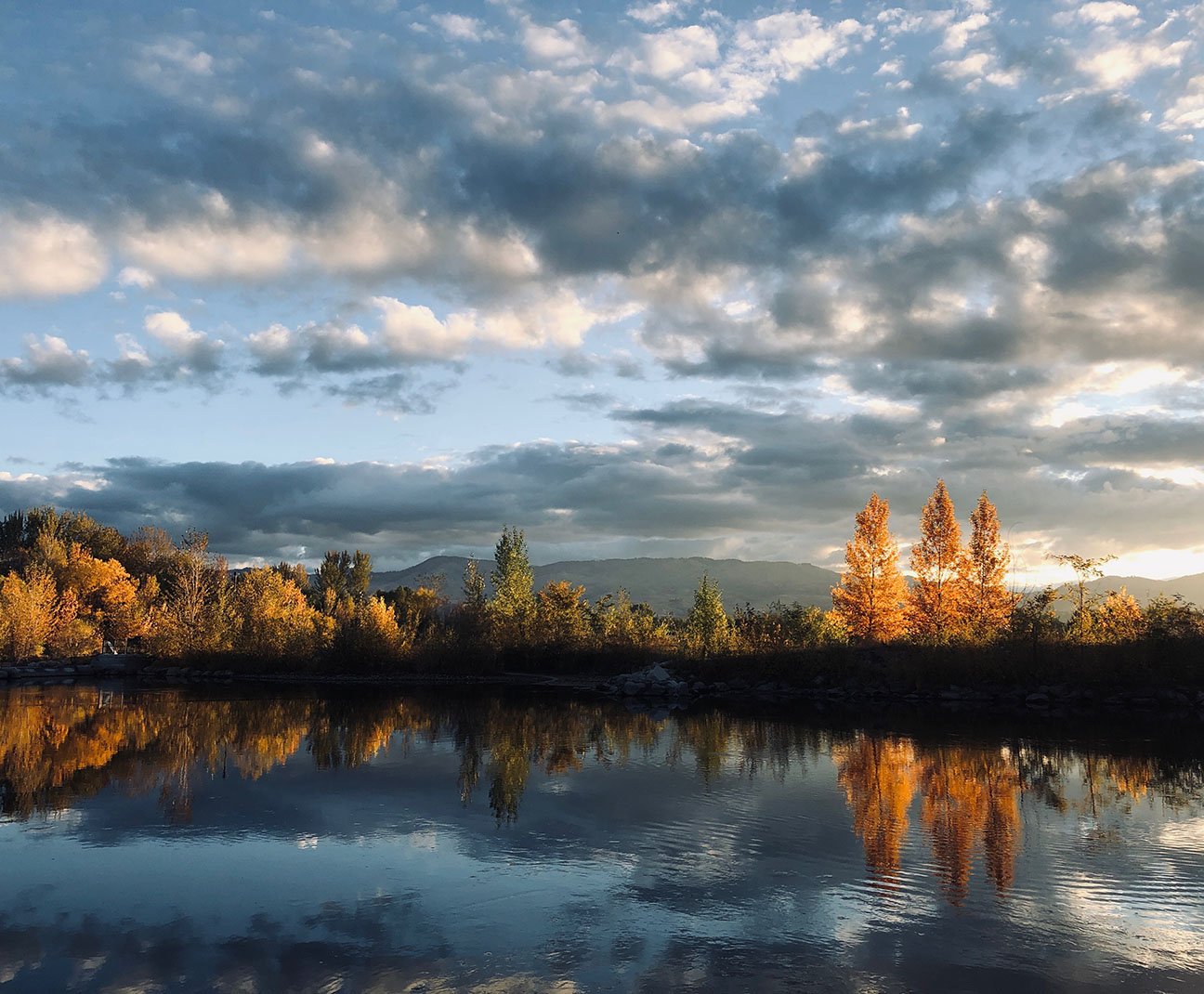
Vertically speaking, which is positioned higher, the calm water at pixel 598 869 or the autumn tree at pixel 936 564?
the autumn tree at pixel 936 564

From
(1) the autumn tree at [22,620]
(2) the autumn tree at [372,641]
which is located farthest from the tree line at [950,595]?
(1) the autumn tree at [22,620]

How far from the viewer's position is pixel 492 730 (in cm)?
2283

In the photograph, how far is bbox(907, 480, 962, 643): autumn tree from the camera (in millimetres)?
49250

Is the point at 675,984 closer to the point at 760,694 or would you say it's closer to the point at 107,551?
the point at 760,694

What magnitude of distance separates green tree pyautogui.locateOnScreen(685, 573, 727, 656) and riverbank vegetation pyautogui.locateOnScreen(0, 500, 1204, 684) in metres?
0.10

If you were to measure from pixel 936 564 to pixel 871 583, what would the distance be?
6345mm

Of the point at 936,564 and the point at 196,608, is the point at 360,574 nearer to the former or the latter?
the point at 196,608

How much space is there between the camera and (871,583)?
47.2 m

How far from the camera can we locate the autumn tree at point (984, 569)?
161ft

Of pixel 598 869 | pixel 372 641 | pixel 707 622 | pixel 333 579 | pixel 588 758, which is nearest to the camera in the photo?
pixel 598 869

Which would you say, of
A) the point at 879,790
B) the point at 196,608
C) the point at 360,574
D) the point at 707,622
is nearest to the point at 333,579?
the point at 360,574

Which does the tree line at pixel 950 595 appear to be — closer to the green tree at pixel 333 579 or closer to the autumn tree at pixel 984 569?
the autumn tree at pixel 984 569

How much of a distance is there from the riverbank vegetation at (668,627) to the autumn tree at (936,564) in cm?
8

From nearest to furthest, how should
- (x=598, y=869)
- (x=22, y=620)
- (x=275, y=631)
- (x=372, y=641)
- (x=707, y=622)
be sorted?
1. (x=598, y=869)
2. (x=707, y=622)
3. (x=372, y=641)
4. (x=275, y=631)
5. (x=22, y=620)
